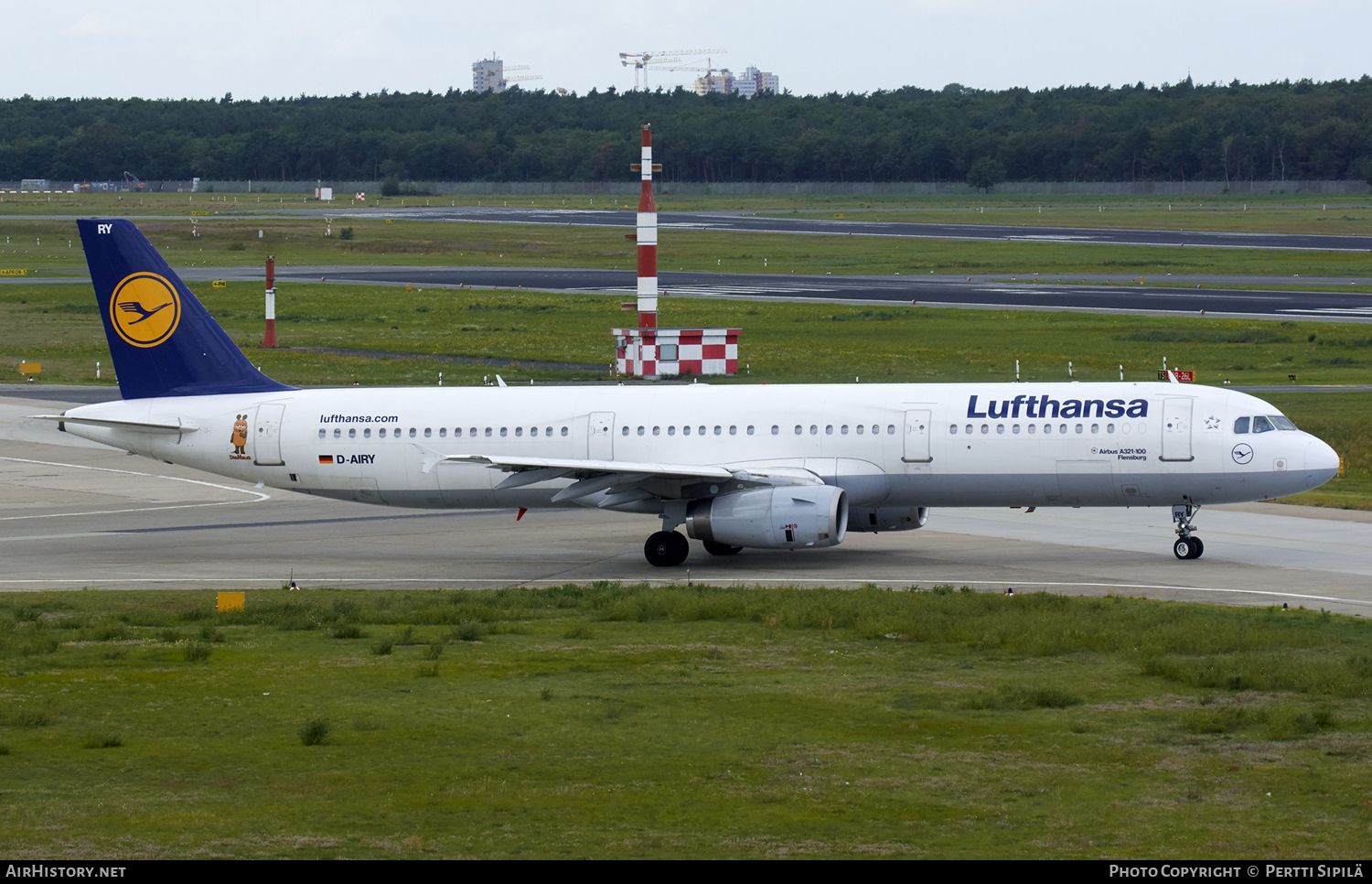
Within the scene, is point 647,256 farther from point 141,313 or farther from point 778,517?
point 778,517

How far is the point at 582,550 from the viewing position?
1563 inches

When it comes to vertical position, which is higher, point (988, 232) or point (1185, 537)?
point (988, 232)

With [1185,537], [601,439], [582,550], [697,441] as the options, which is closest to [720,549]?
[697,441]

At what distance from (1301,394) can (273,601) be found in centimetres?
4219

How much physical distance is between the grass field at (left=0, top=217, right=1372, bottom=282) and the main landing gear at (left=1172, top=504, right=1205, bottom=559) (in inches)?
3253

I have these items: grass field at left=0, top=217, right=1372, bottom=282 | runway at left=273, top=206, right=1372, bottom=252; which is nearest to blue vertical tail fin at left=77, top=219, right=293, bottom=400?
grass field at left=0, top=217, right=1372, bottom=282

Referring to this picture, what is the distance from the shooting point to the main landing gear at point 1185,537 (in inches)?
1404

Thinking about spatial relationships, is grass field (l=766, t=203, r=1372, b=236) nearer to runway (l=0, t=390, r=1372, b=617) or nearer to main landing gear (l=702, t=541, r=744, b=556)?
runway (l=0, t=390, r=1372, b=617)

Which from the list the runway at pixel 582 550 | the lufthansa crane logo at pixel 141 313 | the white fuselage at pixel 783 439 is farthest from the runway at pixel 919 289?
the lufthansa crane logo at pixel 141 313

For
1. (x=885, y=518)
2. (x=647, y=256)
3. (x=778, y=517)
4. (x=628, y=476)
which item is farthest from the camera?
(x=647, y=256)

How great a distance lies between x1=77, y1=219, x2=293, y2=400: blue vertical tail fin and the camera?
39.5 metres

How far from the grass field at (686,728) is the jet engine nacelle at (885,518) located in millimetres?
7191

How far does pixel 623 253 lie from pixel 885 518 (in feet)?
373

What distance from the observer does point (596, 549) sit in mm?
39562
